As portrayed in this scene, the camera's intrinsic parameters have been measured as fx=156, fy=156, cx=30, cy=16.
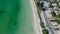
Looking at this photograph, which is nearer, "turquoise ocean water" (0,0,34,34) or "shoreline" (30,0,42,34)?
"shoreline" (30,0,42,34)

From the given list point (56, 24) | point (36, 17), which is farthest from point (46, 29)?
point (36, 17)

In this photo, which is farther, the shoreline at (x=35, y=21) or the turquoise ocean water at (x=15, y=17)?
the turquoise ocean water at (x=15, y=17)

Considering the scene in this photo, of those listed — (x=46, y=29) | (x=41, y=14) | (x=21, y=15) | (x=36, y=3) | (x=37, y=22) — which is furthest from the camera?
(x=36, y=3)

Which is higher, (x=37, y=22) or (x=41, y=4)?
(x=41, y=4)

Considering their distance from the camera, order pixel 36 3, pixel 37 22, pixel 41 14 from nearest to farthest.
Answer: pixel 37 22 → pixel 41 14 → pixel 36 3

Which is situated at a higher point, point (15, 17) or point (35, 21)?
point (15, 17)

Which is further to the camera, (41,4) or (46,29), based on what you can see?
(41,4)

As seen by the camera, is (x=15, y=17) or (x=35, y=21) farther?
(x=15, y=17)

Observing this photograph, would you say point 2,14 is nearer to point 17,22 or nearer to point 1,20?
point 1,20
